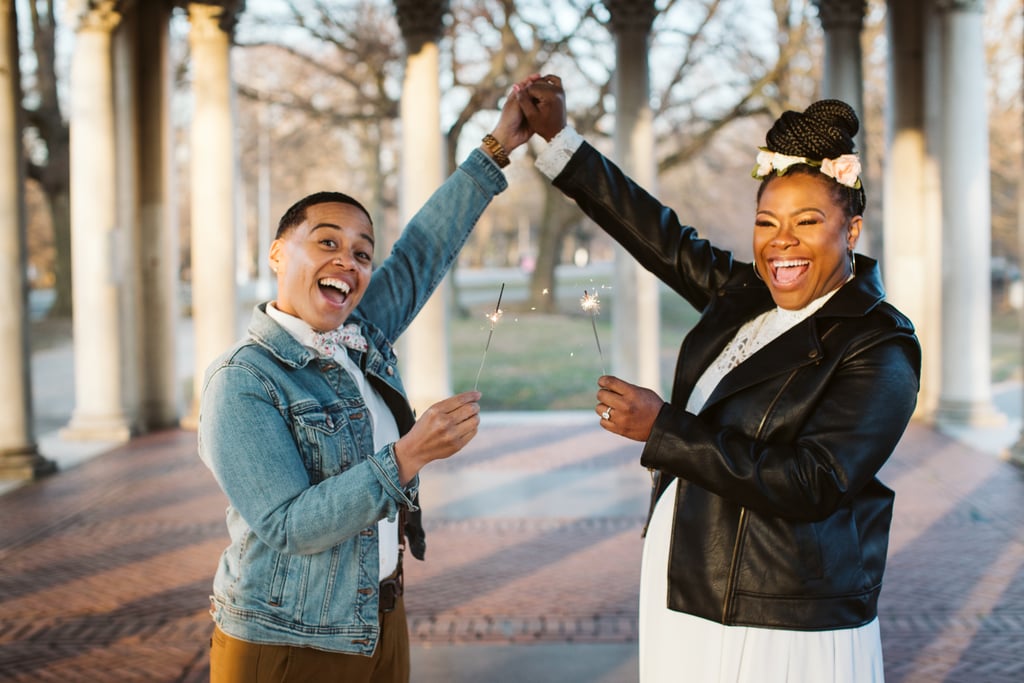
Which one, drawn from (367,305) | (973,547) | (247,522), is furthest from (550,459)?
(247,522)

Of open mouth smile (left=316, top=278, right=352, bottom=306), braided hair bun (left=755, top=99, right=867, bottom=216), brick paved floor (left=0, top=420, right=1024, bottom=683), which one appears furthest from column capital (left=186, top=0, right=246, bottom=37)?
braided hair bun (left=755, top=99, right=867, bottom=216)

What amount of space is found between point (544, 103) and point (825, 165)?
1.07 metres

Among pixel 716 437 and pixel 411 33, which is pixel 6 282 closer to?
pixel 411 33

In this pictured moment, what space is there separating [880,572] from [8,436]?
1108 centimetres

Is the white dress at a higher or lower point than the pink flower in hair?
lower

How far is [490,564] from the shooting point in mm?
8125

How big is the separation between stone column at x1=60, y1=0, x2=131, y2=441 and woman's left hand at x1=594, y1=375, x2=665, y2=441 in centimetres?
1280

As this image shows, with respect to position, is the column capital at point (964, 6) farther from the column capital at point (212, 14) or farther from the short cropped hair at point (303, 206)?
the short cropped hair at point (303, 206)

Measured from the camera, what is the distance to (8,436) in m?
11.6

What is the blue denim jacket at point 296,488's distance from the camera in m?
2.50

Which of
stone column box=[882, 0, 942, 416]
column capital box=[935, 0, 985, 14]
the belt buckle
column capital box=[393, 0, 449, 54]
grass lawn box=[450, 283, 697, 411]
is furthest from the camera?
A: grass lawn box=[450, 283, 697, 411]

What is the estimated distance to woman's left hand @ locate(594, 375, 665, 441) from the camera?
253 cm

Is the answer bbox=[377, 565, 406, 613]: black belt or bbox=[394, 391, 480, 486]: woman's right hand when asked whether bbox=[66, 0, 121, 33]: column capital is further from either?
bbox=[394, 391, 480, 486]: woman's right hand

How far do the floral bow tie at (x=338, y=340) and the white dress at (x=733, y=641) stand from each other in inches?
38.1
